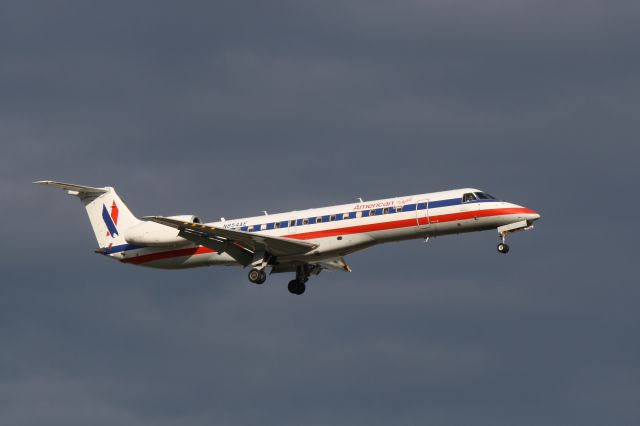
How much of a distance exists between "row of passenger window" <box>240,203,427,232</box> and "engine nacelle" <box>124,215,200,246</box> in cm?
266

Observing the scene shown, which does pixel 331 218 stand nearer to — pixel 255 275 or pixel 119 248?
pixel 255 275

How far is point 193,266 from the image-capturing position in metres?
50.4

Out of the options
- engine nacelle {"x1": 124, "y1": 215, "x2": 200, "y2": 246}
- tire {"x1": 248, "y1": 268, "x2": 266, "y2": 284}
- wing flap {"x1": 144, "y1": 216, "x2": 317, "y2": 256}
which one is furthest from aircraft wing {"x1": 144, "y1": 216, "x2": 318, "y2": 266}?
engine nacelle {"x1": 124, "y1": 215, "x2": 200, "y2": 246}

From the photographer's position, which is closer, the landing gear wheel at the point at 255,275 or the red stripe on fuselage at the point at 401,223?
the red stripe on fuselage at the point at 401,223

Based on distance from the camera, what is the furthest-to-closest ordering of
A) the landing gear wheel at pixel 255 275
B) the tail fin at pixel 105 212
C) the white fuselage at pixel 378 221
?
the tail fin at pixel 105 212 < the landing gear wheel at pixel 255 275 < the white fuselage at pixel 378 221

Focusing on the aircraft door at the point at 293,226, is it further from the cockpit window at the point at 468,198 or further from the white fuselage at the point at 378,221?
the cockpit window at the point at 468,198

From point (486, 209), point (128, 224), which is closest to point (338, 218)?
point (486, 209)

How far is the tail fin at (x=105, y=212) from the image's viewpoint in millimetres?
52312

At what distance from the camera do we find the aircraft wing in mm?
46656

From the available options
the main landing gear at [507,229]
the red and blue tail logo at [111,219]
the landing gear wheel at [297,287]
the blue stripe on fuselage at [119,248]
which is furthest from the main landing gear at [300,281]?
the main landing gear at [507,229]

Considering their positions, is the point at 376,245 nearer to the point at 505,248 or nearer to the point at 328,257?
the point at 328,257

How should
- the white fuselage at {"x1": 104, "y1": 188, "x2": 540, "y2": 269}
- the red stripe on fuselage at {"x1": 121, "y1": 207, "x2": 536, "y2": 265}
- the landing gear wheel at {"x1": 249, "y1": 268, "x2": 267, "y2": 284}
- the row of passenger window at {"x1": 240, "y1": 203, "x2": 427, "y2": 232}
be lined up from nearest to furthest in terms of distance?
the red stripe on fuselage at {"x1": 121, "y1": 207, "x2": 536, "y2": 265} < the white fuselage at {"x1": 104, "y1": 188, "x2": 540, "y2": 269} < the row of passenger window at {"x1": 240, "y1": 203, "x2": 427, "y2": 232} < the landing gear wheel at {"x1": 249, "y1": 268, "x2": 267, "y2": 284}

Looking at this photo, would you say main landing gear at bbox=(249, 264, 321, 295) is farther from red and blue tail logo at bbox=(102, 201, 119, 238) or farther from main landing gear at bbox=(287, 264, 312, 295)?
red and blue tail logo at bbox=(102, 201, 119, 238)

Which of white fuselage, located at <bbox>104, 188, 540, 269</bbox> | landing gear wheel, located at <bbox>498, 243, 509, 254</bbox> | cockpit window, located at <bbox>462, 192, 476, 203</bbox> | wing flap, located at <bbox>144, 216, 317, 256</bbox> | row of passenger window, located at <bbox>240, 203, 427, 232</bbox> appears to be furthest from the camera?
wing flap, located at <bbox>144, 216, 317, 256</bbox>
